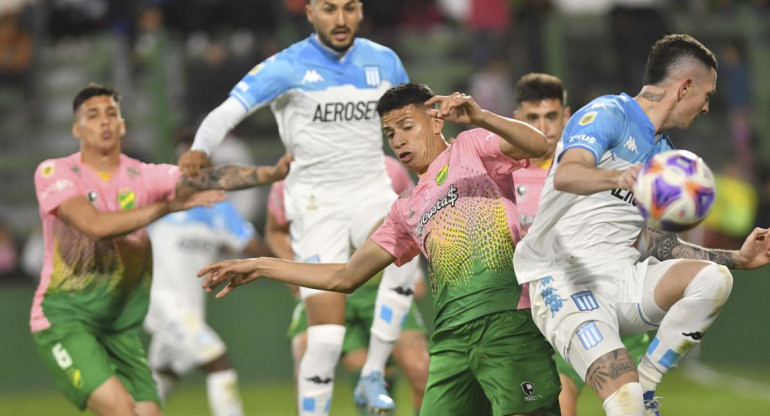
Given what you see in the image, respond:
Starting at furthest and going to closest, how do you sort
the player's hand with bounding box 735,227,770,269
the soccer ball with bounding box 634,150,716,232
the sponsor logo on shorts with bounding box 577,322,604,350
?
the player's hand with bounding box 735,227,770,269 → the sponsor logo on shorts with bounding box 577,322,604,350 → the soccer ball with bounding box 634,150,716,232

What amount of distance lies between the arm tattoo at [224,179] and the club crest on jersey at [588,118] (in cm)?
256

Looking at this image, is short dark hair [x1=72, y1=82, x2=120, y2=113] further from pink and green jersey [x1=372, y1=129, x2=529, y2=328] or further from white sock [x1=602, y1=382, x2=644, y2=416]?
white sock [x1=602, y1=382, x2=644, y2=416]

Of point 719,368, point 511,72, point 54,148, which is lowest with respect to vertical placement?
Result: point 719,368

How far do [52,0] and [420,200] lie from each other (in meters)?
10.9

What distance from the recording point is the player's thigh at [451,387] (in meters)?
6.23

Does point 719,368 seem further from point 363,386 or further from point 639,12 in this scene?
point 363,386

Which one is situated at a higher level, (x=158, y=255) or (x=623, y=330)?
(x=623, y=330)

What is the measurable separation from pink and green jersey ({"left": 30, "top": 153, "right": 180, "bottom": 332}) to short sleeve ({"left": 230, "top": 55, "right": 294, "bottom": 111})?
2.29 ft

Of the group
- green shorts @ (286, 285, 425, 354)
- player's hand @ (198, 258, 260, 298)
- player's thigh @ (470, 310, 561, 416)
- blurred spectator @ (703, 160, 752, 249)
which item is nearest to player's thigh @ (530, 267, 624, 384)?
player's thigh @ (470, 310, 561, 416)

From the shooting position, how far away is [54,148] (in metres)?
15.7

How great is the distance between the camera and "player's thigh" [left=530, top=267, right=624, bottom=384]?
575cm

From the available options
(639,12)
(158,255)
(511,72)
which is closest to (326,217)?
(158,255)

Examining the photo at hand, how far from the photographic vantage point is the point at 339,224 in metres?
8.08

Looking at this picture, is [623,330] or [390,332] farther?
[390,332]
